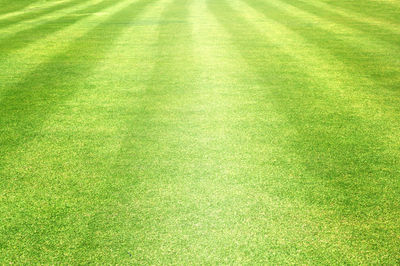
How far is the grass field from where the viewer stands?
2547 mm

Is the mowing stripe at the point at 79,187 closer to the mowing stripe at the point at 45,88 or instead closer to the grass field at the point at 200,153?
the grass field at the point at 200,153

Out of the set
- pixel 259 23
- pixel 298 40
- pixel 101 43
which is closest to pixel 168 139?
pixel 101 43

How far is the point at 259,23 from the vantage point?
11031 millimetres

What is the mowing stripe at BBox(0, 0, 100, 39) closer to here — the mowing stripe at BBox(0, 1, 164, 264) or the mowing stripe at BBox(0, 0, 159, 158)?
the mowing stripe at BBox(0, 0, 159, 158)

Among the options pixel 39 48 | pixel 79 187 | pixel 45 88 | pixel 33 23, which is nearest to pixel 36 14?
pixel 33 23

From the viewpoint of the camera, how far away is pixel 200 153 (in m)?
3.77

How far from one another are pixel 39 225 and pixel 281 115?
11.0 feet

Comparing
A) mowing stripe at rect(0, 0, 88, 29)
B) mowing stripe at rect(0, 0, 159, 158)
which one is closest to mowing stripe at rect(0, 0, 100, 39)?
mowing stripe at rect(0, 0, 88, 29)

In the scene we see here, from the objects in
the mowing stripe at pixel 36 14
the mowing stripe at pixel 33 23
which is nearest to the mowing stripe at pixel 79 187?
the mowing stripe at pixel 33 23

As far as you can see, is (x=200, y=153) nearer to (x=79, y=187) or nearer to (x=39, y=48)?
(x=79, y=187)

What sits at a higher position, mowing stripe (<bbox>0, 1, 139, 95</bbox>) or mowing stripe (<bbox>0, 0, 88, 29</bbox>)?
mowing stripe (<bbox>0, 0, 88, 29</bbox>)

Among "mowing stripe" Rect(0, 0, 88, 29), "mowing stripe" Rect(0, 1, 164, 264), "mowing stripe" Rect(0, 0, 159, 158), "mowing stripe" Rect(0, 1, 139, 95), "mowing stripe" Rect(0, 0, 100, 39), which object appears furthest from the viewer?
"mowing stripe" Rect(0, 0, 88, 29)

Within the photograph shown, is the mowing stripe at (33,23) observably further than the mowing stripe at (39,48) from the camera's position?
Yes

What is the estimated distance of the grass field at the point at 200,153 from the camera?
8.36 feet
